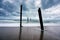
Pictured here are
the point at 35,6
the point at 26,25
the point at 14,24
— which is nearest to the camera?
the point at 35,6

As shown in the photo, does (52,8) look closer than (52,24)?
Yes

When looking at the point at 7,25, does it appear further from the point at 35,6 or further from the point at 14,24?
the point at 35,6

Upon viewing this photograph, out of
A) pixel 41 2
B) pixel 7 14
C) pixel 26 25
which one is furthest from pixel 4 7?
pixel 41 2

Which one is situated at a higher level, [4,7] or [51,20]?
[4,7]

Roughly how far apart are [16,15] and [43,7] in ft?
7.02

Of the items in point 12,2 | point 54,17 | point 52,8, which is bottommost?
point 54,17

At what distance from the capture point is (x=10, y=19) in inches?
326

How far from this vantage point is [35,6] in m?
7.15

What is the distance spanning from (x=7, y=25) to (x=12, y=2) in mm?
1788

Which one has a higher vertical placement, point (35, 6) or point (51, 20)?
point (35, 6)

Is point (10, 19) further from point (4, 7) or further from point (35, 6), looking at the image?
point (35, 6)

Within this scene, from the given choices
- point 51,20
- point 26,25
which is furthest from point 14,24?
point 51,20

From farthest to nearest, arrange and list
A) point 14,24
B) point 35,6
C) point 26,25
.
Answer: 1. point 14,24
2. point 26,25
3. point 35,6

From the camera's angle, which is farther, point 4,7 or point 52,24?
point 52,24
